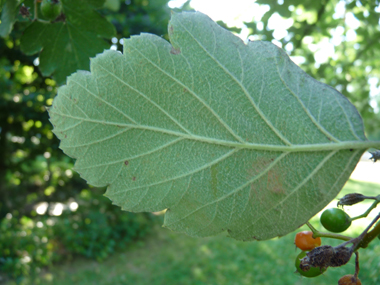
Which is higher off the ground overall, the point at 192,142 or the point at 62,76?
the point at 192,142

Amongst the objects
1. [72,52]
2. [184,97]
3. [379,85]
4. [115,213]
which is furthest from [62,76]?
[115,213]

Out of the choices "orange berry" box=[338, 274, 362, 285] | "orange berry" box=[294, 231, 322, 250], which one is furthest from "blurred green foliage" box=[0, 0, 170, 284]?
"orange berry" box=[338, 274, 362, 285]

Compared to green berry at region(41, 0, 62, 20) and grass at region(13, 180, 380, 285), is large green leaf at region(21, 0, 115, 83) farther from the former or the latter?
grass at region(13, 180, 380, 285)

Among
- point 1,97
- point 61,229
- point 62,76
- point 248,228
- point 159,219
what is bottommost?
point 159,219

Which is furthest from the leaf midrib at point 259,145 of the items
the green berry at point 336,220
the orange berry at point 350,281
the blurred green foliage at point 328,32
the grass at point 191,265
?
the grass at point 191,265

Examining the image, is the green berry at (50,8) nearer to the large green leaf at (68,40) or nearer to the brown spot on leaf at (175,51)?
the large green leaf at (68,40)

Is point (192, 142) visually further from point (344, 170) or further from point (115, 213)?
point (115, 213)
